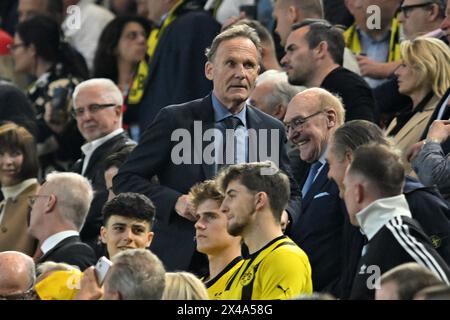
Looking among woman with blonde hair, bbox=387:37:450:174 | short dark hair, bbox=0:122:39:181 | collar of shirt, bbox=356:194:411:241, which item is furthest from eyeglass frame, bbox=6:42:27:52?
collar of shirt, bbox=356:194:411:241

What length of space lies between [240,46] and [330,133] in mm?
753

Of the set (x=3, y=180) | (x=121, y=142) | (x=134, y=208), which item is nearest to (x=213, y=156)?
(x=134, y=208)

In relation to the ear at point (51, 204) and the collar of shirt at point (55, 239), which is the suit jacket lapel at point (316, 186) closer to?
the collar of shirt at point (55, 239)

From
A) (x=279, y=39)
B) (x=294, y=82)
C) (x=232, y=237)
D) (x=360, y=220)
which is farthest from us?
(x=279, y=39)

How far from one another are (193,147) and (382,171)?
1677 mm

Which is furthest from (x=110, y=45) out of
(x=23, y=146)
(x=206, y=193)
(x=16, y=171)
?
(x=206, y=193)

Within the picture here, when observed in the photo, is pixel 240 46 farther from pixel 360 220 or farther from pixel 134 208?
pixel 360 220

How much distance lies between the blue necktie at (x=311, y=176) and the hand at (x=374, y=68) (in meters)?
2.05

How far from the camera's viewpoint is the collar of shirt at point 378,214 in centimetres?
749

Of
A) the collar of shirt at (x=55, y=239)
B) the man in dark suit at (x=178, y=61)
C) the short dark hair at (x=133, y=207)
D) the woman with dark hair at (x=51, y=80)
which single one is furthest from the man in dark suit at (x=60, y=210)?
the woman with dark hair at (x=51, y=80)

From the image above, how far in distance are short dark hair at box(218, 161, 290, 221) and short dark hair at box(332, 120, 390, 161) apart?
0.33 m

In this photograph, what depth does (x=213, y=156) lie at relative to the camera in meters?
9.05

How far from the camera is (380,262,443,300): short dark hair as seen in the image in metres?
6.40

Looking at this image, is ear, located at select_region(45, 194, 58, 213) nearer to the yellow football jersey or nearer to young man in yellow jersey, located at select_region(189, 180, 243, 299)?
young man in yellow jersey, located at select_region(189, 180, 243, 299)
